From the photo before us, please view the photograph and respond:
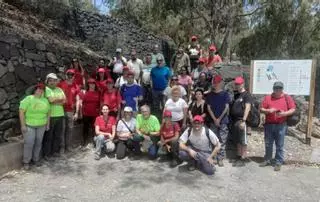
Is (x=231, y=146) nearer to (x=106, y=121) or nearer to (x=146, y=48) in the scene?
(x=106, y=121)

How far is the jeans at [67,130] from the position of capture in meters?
7.79

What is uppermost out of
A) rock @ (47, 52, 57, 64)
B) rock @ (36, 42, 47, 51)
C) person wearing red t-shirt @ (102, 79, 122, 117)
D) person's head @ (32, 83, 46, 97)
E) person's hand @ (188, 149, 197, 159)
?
rock @ (36, 42, 47, 51)

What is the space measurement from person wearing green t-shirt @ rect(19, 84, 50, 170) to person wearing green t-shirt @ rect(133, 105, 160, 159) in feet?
5.85

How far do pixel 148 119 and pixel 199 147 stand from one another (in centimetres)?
130

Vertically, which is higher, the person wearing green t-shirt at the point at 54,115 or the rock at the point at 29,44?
the rock at the point at 29,44

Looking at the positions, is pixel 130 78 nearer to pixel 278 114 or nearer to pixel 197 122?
pixel 197 122

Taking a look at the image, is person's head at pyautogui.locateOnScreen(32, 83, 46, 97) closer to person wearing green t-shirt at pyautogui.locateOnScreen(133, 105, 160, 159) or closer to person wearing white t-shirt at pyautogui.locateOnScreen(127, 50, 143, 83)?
person wearing green t-shirt at pyautogui.locateOnScreen(133, 105, 160, 159)

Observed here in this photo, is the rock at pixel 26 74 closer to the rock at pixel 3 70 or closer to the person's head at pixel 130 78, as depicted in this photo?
the rock at pixel 3 70

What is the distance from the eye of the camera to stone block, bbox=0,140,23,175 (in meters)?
6.45

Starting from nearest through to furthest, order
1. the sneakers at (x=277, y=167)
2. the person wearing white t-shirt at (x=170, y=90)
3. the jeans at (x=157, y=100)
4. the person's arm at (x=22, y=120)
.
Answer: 1. the person's arm at (x=22, y=120)
2. the sneakers at (x=277, y=167)
3. the person wearing white t-shirt at (x=170, y=90)
4. the jeans at (x=157, y=100)

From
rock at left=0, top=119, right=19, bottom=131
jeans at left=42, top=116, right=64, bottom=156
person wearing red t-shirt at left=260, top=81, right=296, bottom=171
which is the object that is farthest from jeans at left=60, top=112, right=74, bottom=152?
person wearing red t-shirt at left=260, top=81, right=296, bottom=171

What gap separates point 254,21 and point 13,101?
1277cm

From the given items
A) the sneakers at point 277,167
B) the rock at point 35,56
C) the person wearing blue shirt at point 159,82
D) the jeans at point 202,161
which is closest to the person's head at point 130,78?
the person wearing blue shirt at point 159,82

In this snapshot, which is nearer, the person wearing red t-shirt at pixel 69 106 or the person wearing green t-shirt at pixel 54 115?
the person wearing green t-shirt at pixel 54 115
